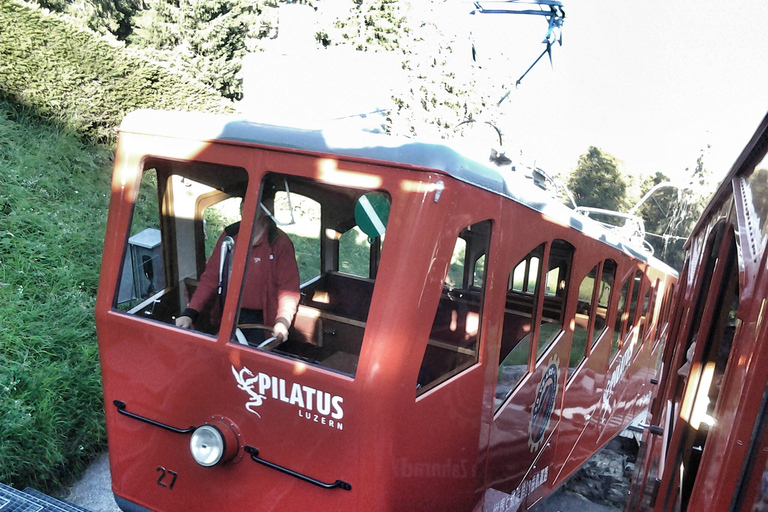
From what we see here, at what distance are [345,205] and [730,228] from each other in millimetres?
1962

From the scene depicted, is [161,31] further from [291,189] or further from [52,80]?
[291,189]

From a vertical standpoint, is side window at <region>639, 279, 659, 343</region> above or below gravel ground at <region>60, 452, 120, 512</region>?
above

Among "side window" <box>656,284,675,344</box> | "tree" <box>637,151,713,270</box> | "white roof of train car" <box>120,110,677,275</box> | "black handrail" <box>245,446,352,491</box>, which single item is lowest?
"tree" <box>637,151,713,270</box>

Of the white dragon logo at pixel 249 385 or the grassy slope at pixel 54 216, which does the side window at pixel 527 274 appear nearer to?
the white dragon logo at pixel 249 385

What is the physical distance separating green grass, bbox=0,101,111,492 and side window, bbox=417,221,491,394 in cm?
316

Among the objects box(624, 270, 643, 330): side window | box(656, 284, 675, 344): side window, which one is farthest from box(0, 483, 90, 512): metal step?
box(656, 284, 675, 344): side window

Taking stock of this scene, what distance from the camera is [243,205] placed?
299 centimetres

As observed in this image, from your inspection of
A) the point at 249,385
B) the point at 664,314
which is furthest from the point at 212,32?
the point at 249,385

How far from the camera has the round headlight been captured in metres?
2.91

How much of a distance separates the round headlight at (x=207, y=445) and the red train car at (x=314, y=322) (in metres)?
0.01

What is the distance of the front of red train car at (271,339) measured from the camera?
2676 millimetres

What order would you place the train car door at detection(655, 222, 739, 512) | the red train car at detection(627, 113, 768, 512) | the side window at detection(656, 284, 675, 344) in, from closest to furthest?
the red train car at detection(627, 113, 768, 512)
the train car door at detection(655, 222, 739, 512)
the side window at detection(656, 284, 675, 344)

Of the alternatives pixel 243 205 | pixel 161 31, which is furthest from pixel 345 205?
pixel 161 31

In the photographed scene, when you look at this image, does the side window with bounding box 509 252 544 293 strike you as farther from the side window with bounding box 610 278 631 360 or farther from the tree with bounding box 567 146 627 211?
the tree with bounding box 567 146 627 211
